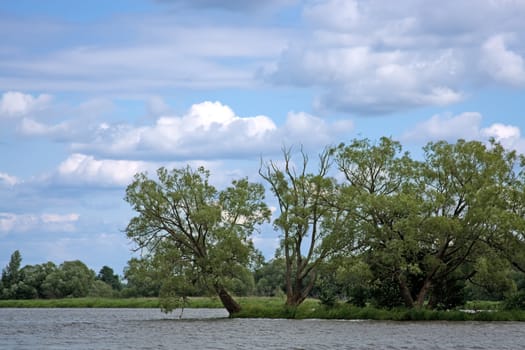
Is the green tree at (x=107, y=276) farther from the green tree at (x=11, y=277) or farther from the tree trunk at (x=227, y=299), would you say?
the tree trunk at (x=227, y=299)

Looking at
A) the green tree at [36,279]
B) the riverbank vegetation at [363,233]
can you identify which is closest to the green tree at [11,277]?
the green tree at [36,279]

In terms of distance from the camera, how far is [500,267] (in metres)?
61.2

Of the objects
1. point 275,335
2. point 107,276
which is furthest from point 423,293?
point 107,276

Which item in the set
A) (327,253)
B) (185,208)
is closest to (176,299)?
(185,208)

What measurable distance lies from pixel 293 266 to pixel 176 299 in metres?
10.3

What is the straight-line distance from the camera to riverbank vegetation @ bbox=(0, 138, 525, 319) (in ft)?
200

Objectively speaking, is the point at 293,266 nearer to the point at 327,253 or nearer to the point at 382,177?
the point at 327,253

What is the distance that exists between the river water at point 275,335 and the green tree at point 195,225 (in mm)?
4493

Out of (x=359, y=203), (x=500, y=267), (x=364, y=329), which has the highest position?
(x=359, y=203)

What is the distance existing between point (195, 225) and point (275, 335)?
18.5 meters

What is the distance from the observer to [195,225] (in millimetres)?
64875

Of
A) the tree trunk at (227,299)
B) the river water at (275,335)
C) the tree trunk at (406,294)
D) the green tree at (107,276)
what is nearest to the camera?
the river water at (275,335)

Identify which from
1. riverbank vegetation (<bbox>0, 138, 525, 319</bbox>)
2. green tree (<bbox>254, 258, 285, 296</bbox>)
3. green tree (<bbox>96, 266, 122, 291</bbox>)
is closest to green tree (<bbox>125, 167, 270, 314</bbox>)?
riverbank vegetation (<bbox>0, 138, 525, 319</bbox>)

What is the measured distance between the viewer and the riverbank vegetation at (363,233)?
200 feet
